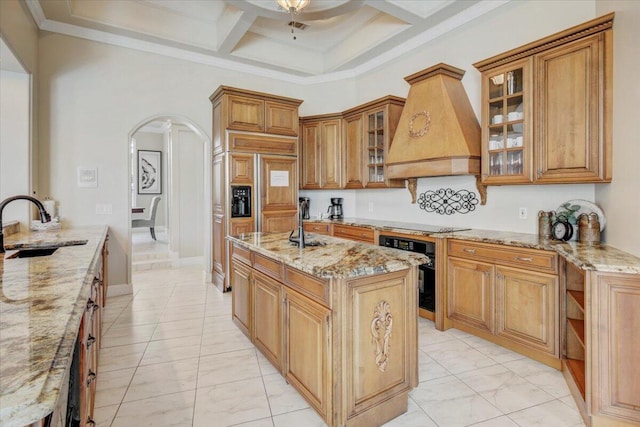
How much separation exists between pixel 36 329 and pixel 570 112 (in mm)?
3355

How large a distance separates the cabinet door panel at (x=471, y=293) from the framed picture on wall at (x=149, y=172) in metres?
8.93

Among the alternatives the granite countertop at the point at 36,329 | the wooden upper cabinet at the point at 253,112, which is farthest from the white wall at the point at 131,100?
the granite countertop at the point at 36,329

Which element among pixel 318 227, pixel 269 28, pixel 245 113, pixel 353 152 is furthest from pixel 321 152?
pixel 269 28

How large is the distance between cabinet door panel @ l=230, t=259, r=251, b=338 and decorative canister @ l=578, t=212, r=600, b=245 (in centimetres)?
260

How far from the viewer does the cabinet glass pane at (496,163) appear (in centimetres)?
307

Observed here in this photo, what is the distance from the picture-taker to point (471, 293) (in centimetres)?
300

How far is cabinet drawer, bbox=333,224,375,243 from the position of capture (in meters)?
4.05

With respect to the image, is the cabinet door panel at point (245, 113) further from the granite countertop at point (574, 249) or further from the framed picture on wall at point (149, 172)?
the framed picture on wall at point (149, 172)

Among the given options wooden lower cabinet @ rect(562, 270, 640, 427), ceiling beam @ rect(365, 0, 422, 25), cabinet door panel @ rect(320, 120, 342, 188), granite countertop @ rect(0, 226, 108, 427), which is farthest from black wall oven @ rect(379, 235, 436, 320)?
granite countertop @ rect(0, 226, 108, 427)

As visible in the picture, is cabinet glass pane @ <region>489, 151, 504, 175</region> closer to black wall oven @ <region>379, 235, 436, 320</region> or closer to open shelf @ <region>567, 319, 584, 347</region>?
black wall oven @ <region>379, 235, 436, 320</region>

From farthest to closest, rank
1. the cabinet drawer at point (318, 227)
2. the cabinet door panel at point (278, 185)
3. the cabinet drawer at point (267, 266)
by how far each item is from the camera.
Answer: the cabinet drawer at point (318, 227)
the cabinet door panel at point (278, 185)
the cabinet drawer at point (267, 266)

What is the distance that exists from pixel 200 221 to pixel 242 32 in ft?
11.7

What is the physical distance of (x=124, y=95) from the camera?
4.34 meters

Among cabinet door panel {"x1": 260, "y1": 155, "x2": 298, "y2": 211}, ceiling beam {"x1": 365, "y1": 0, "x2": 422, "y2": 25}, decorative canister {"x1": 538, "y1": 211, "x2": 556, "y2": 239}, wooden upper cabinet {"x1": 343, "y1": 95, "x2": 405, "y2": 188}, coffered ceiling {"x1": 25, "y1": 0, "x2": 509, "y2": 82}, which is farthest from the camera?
A: cabinet door panel {"x1": 260, "y1": 155, "x2": 298, "y2": 211}
